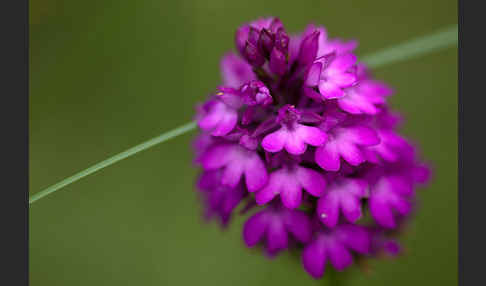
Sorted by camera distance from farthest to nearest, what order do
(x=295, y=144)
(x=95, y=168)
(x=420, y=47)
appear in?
(x=420, y=47) → (x=295, y=144) → (x=95, y=168)

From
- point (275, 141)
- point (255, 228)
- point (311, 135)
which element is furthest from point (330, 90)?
point (255, 228)

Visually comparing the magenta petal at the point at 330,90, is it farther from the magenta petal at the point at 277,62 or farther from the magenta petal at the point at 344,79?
Answer: the magenta petal at the point at 277,62

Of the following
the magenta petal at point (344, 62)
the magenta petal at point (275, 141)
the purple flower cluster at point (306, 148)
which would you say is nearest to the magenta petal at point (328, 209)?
the purple flower cluster at point (306, 148)

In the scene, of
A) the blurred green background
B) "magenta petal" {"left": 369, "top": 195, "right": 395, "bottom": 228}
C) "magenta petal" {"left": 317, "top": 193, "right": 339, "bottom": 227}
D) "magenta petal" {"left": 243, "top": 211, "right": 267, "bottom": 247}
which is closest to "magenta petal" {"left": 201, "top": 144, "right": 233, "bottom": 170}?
"magenta petal" {"left": 243, "top": 211, "right": 267, "bottom": 247}

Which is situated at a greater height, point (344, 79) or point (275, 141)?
point (344, 79)

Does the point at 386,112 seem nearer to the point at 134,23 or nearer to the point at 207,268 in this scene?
the point at 207,268

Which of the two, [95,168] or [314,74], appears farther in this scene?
[314,74]

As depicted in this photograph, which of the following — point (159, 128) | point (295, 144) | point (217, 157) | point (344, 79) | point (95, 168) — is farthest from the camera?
point (159, 128)

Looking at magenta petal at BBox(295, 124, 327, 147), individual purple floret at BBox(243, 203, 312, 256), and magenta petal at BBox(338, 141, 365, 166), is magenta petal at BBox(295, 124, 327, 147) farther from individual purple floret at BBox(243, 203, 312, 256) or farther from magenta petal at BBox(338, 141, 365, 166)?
individual purple floret at BBox(243, 203, 312, 256)

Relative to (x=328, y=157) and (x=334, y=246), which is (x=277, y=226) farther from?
(x=328, y=157)
